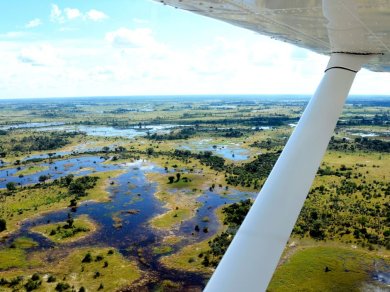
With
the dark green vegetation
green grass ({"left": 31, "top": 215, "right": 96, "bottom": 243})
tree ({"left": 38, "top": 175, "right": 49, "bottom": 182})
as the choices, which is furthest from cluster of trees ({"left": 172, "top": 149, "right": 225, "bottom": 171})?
green grass ({"left": 31, "top": 215, "right": 96, "bottom": 243})

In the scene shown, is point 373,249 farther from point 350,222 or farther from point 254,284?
point 254,284

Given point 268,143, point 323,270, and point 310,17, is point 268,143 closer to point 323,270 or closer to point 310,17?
point 323,270

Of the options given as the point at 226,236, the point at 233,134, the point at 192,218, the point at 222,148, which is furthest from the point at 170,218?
the point at 233,134

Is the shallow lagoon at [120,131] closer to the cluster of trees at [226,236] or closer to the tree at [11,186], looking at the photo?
the tree at [11,186]

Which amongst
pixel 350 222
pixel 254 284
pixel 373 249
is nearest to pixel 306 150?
pixel 254 284

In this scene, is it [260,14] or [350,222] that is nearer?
[260,14]

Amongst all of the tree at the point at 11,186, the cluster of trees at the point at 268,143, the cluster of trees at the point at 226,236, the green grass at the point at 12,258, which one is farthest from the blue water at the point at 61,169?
the cluster of trees at the point at 268,143
